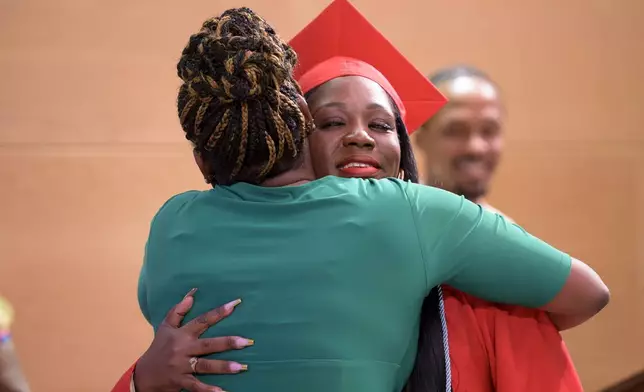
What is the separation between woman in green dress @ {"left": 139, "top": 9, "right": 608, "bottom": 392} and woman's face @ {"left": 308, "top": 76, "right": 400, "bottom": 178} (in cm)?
29

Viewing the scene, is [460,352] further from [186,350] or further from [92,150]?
[92,150]

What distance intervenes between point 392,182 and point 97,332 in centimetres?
174

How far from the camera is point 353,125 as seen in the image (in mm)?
1469

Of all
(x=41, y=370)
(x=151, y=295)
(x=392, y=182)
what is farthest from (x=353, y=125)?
(x=41, y=370)

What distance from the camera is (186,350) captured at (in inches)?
44.2

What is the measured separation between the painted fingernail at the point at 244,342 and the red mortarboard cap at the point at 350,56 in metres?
0.60

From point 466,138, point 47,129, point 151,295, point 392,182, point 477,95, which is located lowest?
point 151,295

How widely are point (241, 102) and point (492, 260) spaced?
16.7 inches

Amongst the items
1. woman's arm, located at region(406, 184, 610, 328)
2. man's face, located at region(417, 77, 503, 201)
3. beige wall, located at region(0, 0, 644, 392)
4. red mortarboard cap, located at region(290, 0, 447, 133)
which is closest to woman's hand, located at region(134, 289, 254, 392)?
woman's arm, located at region(406, 184, 610, 328)

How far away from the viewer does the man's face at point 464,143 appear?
6.29 ft

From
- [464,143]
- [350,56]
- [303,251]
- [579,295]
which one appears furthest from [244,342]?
[464,143]

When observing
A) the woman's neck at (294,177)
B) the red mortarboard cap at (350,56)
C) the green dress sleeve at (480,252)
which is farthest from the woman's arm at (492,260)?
the red mortarboard cap at (350,56)

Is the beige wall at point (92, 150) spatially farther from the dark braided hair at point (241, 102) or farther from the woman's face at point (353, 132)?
the dark braided hair at point (241, 102)

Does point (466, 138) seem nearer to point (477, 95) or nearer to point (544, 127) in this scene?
Result: point (477, 95)
